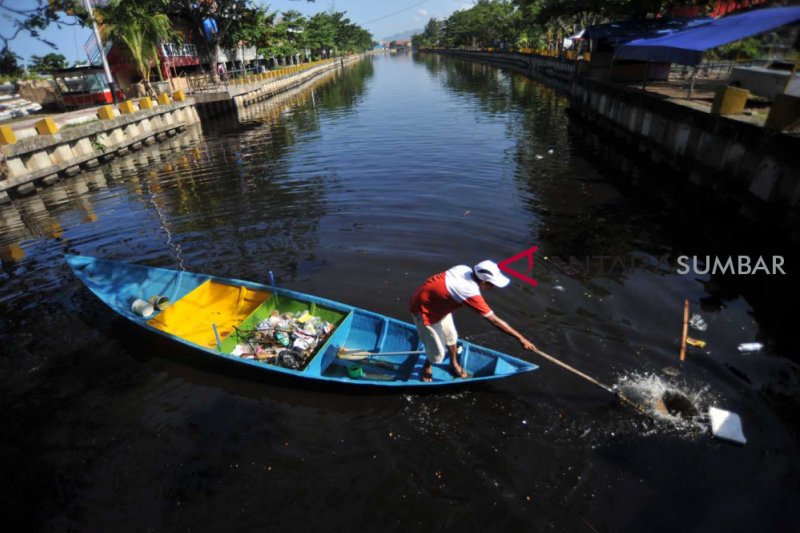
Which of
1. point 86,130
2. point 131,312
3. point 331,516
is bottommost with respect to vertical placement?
point 331,516

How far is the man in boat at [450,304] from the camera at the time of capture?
5703 mm

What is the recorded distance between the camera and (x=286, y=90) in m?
57.4

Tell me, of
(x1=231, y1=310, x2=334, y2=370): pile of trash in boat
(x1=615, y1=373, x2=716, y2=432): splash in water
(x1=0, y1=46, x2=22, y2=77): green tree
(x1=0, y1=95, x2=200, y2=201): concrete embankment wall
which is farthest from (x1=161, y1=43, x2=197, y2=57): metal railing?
(x1=615, y1=373, x2=716, y2=432): splash in water

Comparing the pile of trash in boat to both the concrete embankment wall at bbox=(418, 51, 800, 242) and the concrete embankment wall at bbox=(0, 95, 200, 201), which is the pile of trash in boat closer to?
the concrete embankment wall at bbox=(418, 51, 800, 242)

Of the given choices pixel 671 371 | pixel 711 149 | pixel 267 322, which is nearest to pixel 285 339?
pixel 267 322

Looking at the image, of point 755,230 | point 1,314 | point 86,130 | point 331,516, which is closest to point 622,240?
point 755,230

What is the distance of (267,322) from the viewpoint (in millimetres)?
8156

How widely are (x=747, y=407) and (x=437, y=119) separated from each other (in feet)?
89.3

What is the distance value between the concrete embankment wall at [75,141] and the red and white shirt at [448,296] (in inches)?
811

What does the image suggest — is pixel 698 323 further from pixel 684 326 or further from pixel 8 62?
pixel 8 62

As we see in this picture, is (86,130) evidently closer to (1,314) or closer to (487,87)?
(1,314)

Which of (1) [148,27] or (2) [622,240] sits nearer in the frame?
(2) [622,240]

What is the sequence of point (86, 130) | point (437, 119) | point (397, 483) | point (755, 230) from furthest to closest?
point (437, 119) < point (86, 130) < point (755, 230) < point (397, 483)

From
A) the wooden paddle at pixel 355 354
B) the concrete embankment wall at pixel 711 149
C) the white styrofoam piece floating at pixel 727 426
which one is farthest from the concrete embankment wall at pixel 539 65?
the wooden paddle at pixel 355 354
